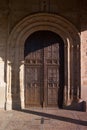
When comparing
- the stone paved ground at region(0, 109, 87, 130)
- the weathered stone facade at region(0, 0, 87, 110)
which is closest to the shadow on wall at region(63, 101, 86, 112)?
the weathered stone facade at region(0, 0, 87, 110)

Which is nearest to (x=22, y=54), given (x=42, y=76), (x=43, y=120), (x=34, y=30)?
(x=34, y=30)

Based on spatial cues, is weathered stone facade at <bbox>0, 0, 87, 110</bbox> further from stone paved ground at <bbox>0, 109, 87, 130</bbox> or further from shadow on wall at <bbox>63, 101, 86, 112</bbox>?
stone paved ground at <bbox>0, 109, 87, 130</bbox>

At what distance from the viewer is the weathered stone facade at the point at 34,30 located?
12.3 meters

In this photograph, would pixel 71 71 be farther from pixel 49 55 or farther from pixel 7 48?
pixel 7 48

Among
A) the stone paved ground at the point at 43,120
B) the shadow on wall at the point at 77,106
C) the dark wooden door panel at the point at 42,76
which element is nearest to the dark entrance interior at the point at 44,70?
the dark wooden door panel at the point at 42,76

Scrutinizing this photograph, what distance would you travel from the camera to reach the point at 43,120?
10156mm

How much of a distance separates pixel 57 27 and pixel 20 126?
458 centimetres

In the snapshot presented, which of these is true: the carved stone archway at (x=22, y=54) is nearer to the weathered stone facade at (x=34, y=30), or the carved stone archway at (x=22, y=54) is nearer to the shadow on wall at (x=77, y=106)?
the weathered stone facade at (x=34, y=30)

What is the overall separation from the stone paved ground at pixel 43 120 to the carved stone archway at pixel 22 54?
0.78 m

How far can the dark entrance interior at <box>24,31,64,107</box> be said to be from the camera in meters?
Answer: 12.7

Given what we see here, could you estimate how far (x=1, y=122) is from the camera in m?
9.78

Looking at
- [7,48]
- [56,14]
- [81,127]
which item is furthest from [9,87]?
[81,127]

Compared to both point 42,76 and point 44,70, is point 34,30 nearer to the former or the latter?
point 44,70

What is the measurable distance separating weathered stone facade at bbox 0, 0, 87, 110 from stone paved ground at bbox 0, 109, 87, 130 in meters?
0.90
